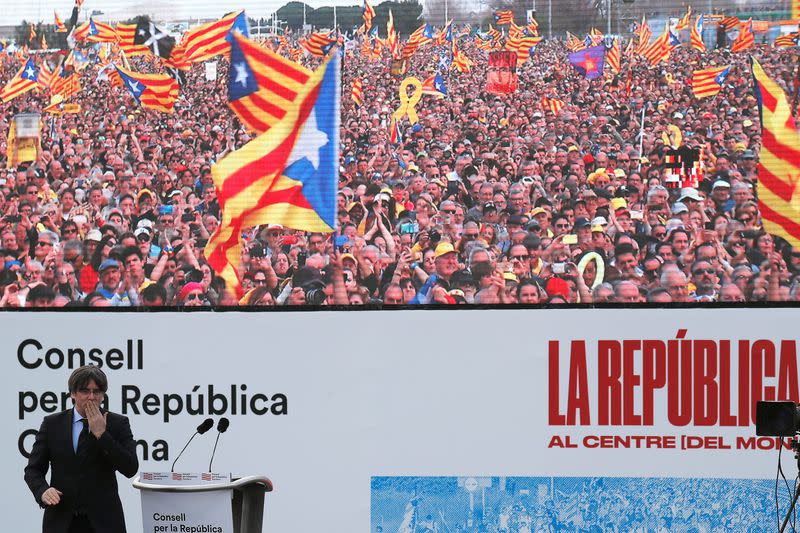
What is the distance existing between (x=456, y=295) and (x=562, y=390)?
689mm

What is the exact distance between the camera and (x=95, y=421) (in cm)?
351

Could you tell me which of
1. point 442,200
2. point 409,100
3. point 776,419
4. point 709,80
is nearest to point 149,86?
point 409,100

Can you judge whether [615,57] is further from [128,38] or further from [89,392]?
[89,392]

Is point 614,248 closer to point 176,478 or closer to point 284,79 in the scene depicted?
point 284,79

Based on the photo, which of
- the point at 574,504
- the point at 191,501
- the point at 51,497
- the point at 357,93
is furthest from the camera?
the point at 357,93

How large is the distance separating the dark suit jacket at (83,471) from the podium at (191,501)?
466 mm

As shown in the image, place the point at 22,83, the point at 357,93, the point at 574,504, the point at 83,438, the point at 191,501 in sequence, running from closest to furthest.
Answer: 1. the point at 83,438
2. the point at 191,501
3. the point at 574,504
4. the point at 357,93
5. the point at 22,83

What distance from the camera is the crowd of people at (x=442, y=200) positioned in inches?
209

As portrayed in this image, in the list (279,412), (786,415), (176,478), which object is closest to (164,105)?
(279,412)

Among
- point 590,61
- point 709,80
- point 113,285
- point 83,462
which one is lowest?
point 83,462

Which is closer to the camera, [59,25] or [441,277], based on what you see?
[441,277]

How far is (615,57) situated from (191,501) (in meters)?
2.95

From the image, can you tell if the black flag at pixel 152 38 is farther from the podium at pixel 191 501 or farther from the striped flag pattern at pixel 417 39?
the podium at pixel 191 501

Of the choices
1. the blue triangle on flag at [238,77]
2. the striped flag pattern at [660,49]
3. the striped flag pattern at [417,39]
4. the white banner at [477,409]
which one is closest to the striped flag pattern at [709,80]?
the striped flag pattern at [660,49]
